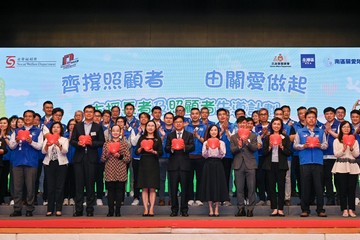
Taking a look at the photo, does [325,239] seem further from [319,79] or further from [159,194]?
[319,79]

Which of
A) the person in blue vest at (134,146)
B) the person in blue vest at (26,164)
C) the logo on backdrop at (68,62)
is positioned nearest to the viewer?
the person in blue vest at (26,164)

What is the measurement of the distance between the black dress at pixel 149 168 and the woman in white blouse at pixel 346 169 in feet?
6.77

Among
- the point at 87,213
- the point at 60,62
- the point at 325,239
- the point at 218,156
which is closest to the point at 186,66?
the point at 60,62

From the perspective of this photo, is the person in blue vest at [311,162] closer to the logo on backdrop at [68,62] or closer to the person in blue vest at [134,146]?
the person in blue vest at [134,146]

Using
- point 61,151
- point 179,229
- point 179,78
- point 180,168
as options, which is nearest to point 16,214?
point 61,151

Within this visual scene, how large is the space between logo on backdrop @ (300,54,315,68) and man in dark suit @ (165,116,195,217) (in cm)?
298

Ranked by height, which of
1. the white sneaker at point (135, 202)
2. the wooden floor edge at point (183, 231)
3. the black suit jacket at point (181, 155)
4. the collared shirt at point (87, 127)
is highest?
the collared shirt at point (87, 127)

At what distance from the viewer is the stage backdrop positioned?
372 inches

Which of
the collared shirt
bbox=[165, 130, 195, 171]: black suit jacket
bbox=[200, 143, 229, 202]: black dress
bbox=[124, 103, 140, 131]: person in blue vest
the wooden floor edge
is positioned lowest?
the wooden floor edge

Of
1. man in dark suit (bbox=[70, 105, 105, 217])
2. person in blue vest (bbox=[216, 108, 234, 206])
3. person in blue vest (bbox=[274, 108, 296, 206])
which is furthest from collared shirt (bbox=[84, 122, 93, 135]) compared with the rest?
person in blue vest (bbox=[274, 108, 296, 206])

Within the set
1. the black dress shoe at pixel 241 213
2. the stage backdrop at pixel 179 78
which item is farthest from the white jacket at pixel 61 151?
the stage backdrop at pixel 179 78

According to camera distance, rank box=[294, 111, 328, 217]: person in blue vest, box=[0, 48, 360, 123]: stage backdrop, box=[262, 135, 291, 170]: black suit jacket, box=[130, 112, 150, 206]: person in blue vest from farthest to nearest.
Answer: box=[0, 48, 360, 123]: stage backdrop, box=[130, 112, 150, 206]: person in blue vest, box=[262, 135, 291, 170]: black suit jacket, box=[294, 111, 328, 217]: person in blue vest

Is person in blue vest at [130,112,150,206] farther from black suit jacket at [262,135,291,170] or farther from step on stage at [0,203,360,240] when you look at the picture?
black suit jacket at [262,135,291,170]

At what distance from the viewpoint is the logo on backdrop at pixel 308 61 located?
9.48 meters
